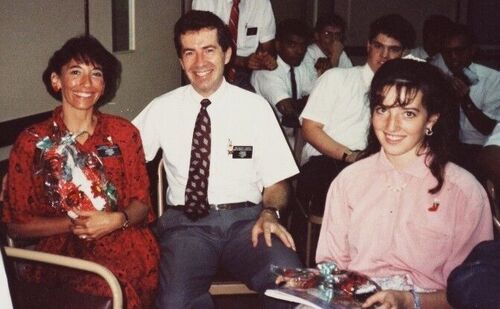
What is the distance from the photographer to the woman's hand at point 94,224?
2152mm

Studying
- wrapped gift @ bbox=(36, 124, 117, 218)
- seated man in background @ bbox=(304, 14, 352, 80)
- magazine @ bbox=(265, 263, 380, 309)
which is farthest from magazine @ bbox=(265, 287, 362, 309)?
seated man in background @ bbox=(304, 14, 352, 80)

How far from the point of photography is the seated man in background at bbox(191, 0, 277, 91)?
14.7 feet

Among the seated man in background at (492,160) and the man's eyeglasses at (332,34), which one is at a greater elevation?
the man's eyeglasses at (332,34)

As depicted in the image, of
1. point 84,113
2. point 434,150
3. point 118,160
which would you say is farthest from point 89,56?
point 434,150

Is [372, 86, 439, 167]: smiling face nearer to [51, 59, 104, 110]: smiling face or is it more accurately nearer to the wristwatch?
the wristwatch

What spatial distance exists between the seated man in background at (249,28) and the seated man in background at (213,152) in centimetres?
174

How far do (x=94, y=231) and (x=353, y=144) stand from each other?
1.87 metres

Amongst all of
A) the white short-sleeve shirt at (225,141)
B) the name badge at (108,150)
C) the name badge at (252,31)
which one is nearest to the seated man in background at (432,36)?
the name badge at (252,31)

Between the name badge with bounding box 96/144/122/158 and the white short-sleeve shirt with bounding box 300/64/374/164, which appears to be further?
the white short-sleeve shirt with bounding box 300/64/374/164

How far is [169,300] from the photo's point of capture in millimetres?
2227

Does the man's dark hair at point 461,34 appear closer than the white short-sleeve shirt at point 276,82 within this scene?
Yes

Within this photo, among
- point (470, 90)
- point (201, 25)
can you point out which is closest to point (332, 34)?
point (470, 90)

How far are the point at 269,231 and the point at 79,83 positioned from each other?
3.30ft

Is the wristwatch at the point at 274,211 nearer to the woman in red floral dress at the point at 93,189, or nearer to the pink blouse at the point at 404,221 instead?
the pink blouse at the point at 404,221
